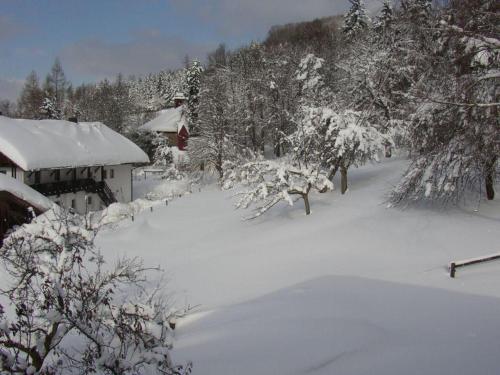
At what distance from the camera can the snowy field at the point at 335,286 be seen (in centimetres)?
670

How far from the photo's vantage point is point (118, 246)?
20.4m

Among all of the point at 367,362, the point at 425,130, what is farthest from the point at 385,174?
the point at 367,362

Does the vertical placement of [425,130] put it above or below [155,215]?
above

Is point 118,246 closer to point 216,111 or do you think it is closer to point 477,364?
point 477,364

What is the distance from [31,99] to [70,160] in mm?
50224

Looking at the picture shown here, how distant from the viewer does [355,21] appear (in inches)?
2426

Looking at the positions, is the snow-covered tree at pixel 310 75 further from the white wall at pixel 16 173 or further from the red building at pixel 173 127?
the white wall at pixel 16 173

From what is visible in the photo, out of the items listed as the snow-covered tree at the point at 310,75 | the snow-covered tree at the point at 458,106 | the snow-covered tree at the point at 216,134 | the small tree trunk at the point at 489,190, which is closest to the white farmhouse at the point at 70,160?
the snow-covered tree at the point at 216,134

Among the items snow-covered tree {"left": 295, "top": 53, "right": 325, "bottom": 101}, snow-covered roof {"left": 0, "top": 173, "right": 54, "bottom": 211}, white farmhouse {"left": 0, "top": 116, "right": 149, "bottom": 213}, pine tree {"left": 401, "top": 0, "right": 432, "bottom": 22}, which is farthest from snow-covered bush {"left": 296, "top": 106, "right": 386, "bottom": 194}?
snow-covered tree {"left": 295, "top": 53, "right": 325, "bottom": 101}

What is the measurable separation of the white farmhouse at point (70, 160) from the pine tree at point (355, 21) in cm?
3807

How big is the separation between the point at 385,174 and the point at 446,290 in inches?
613

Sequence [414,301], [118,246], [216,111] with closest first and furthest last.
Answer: [414,301]
[118,246]
[216,111]

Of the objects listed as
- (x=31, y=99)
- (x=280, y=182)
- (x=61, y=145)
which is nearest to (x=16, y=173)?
(x=61, y=145)

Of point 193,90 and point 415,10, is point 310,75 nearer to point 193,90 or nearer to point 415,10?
point 193,90
